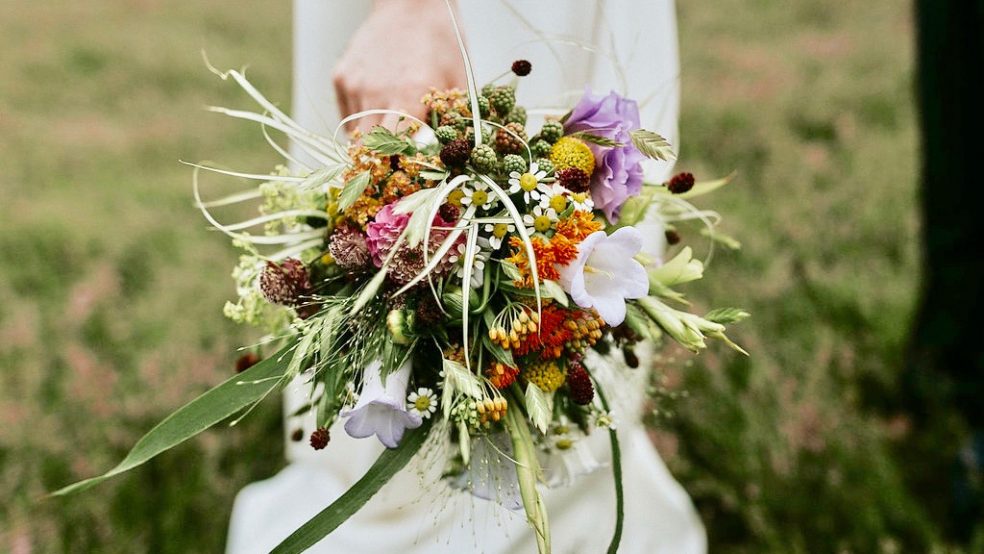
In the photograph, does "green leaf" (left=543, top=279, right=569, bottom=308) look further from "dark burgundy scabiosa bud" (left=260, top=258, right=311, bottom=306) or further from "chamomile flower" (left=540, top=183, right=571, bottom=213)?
"dark burgundy scabiosa bud" (left=260, top=258, right=311, bottom=306)

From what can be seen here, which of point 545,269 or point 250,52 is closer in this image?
point 545,269

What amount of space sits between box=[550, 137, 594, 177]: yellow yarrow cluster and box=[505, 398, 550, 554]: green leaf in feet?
1.28

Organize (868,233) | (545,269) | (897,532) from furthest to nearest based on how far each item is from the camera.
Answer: (868,233) → (897,532) → (545,269)

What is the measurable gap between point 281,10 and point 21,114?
9.62 feet

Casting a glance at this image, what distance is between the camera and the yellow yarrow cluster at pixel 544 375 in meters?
1.18

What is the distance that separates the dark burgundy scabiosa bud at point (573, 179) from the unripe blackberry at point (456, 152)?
14 centimetres

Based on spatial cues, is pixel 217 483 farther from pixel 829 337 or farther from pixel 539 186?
pixel 829 337

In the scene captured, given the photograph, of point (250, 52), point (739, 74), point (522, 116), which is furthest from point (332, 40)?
point (250, 52)

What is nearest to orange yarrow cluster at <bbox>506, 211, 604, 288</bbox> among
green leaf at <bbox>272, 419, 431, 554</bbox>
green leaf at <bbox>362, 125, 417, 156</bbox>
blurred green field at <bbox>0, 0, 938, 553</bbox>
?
green leaf at <bbox>362, 125, 417, 156</bbox>

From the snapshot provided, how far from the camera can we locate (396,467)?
1.18 metres

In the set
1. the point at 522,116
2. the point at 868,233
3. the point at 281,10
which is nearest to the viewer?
the point at 522,116

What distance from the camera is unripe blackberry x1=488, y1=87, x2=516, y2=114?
1.25 m

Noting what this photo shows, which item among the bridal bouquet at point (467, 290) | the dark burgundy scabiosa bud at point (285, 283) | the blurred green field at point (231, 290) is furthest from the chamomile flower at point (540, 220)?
the blurred green field at point (231, 290)

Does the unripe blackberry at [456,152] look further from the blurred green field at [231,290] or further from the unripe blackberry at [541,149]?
the blurred green field at [231,290]
